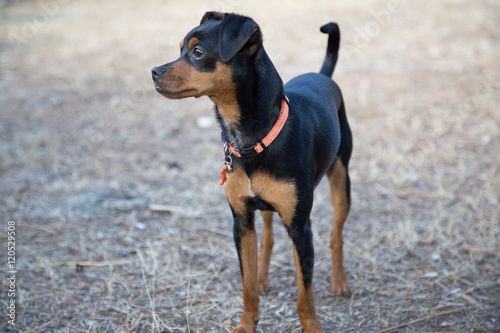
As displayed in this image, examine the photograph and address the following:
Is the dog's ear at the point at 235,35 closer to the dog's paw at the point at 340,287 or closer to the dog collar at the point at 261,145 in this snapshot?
the dog collar at the point at 261,145

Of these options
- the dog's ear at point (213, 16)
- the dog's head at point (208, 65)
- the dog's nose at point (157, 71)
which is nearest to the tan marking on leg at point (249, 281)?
the dog's head at point (208, 65)

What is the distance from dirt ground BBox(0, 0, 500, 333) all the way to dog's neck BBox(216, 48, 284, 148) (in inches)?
53.9

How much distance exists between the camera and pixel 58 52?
410 inches

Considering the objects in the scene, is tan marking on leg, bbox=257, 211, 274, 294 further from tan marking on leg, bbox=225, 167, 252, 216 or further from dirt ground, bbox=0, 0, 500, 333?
tan marking on leg, bbox=225, 167, 252, 216

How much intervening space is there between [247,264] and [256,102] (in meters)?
1.05

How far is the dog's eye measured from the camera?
103 inches

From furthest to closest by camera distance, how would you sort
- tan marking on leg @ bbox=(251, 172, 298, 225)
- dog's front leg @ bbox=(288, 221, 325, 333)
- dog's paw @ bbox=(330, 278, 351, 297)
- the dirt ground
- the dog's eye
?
dog's paw @ bbox=(330, 278, 351, 297) < the dirt ground < dog's front leg @ bbox=(288, 221, 325, 333) < tan marking on leg @ bbox=(251, 172, 298, 225) < the dog's eye

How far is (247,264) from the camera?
300 centimetres

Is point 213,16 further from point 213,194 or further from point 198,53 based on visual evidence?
point 213,194

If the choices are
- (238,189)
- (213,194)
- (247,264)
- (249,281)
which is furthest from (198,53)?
(213,194)

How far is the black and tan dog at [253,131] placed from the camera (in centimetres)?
260

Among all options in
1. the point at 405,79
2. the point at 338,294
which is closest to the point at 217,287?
the point at 338,294

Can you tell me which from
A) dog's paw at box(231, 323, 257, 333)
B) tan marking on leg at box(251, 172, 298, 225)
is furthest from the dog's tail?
dog's paw at box(231, 323, 257, 333)

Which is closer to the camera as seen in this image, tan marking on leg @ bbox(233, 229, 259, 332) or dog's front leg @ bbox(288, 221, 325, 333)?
dog's front leg @ bbox(288, 221, 325, 333)
